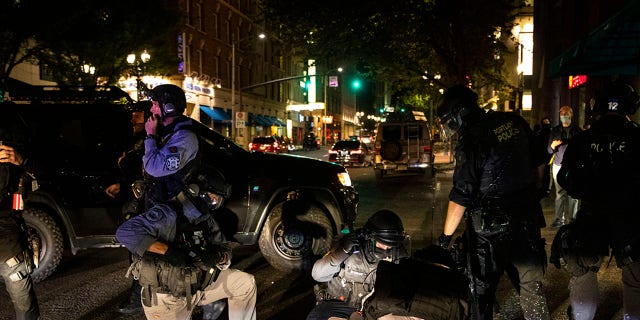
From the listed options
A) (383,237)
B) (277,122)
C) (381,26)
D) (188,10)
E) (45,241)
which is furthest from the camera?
(277,122)

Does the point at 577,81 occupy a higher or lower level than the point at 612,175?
higher

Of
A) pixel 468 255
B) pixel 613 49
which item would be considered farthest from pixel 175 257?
pixel 613 49

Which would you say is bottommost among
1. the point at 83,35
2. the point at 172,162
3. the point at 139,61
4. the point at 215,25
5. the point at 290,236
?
the point at 290,236

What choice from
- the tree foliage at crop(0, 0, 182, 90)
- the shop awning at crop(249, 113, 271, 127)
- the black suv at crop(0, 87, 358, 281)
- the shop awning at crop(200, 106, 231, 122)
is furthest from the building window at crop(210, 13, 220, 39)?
the black suv at crop(0, 87, 358, 281)

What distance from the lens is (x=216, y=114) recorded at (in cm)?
4172

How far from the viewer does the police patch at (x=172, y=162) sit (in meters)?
3.15

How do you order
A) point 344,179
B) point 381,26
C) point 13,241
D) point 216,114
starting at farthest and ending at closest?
point 216,114 → point 381,26 → point 344,179 → point 13,241

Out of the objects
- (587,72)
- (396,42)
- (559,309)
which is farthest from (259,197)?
(396,42)

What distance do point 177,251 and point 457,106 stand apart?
2.03 m

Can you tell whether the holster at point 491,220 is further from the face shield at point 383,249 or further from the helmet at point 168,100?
the helmet at point 168,100

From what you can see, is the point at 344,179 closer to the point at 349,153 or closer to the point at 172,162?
the point at 172,162

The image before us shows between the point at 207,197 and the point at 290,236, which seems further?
the point at 290,236

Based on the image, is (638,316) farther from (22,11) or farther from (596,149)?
(22,11)

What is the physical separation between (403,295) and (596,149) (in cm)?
193
